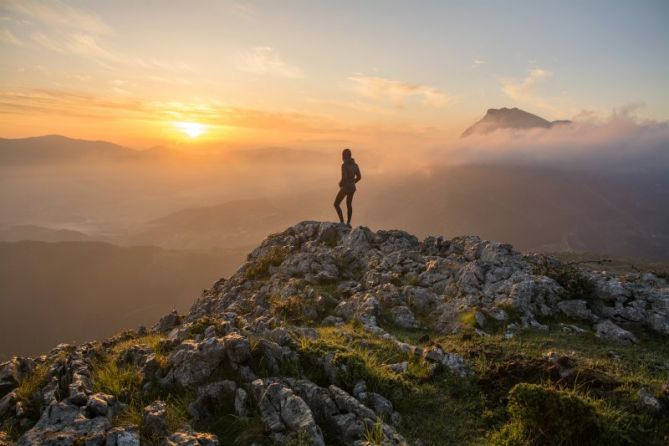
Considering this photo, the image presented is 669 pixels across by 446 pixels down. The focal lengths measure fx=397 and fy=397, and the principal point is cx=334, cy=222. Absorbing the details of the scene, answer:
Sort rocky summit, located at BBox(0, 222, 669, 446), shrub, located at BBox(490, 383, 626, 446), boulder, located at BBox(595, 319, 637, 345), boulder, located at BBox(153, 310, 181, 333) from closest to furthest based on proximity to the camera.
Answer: shrub, located at BBox(490, 383, 626, 446) < rocky summit, located at BBox(0, 222, 669, 446) < boulder, located at BBox(595, 319, 637, 345) < boulder, located at BBox(153, 310, 181, 333)

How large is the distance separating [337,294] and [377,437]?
1426 centimetres

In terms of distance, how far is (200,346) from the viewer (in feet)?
36.5

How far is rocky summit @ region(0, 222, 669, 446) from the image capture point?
8.20 meters

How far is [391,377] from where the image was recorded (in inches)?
430

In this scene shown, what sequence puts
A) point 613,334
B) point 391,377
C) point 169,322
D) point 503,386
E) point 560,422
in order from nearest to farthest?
point 560,422
point 503,386
point 391,377
point 613,334
point 169,322

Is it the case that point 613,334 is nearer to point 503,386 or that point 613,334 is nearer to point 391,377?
point 503,386

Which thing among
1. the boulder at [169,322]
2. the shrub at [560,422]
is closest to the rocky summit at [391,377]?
the shrub at [560,422]

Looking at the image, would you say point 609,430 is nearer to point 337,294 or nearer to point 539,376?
point 539,376

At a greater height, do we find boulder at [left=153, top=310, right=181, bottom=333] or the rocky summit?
the rocky summit

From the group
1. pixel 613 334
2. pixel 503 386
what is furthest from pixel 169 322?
pixel 613 334

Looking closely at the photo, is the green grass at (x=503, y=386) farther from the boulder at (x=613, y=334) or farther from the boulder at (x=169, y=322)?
the boulder at (x=169, y=322)

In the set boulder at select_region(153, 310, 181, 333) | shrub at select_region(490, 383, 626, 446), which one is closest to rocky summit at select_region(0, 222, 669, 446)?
shrub at select_region(490, 383, 626, 446)

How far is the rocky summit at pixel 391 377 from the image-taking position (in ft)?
26.9

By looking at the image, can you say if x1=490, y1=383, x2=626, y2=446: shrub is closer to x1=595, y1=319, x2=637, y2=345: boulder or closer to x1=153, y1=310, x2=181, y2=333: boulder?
x1=595, y1=319, x2=637, y2=345: boulder
